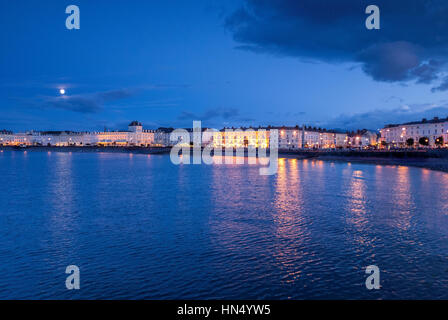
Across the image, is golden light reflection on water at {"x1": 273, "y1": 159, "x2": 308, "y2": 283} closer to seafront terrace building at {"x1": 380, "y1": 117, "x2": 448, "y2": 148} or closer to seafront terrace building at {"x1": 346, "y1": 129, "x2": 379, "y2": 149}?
seafront terrace building at {"x1": 380, "y1": 117, "x2": 448, "y2": 148}

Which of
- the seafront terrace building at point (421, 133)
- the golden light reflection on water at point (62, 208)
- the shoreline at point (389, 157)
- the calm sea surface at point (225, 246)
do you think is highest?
the seafront terrace building at point (421, 133)

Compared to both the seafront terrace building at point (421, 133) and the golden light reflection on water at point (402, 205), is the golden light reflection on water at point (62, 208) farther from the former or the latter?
the seafront terrace building at point (421, 133)

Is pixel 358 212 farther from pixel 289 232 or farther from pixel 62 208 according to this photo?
pixel 62 208

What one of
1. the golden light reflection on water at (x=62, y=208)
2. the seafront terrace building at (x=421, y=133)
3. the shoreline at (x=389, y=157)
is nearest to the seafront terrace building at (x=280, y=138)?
the seafront terrace building at (x=421, y=133)

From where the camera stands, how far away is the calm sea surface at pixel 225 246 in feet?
30.7

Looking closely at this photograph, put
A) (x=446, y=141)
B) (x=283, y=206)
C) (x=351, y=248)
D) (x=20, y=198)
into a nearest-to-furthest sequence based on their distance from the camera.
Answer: (x=351, y=248) < (x=283, y=206) < (x=20, y=198) < (x=446, y=141)

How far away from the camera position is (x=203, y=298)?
8844mm

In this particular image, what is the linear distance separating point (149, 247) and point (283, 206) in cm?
1033

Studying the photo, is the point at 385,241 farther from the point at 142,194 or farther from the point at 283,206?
the point at 142,194

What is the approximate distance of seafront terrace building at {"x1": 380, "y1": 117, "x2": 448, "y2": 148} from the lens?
10331cm

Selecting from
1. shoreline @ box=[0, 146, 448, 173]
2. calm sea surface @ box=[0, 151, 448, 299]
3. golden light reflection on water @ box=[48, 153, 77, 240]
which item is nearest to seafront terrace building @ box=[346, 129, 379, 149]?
shoreline @ box=[0, 146, 448, 173]

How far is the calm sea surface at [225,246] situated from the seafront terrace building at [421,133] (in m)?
89.9

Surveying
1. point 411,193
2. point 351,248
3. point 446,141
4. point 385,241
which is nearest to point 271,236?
point 351,248

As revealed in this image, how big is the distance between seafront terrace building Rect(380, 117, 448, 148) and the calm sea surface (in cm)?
8988
